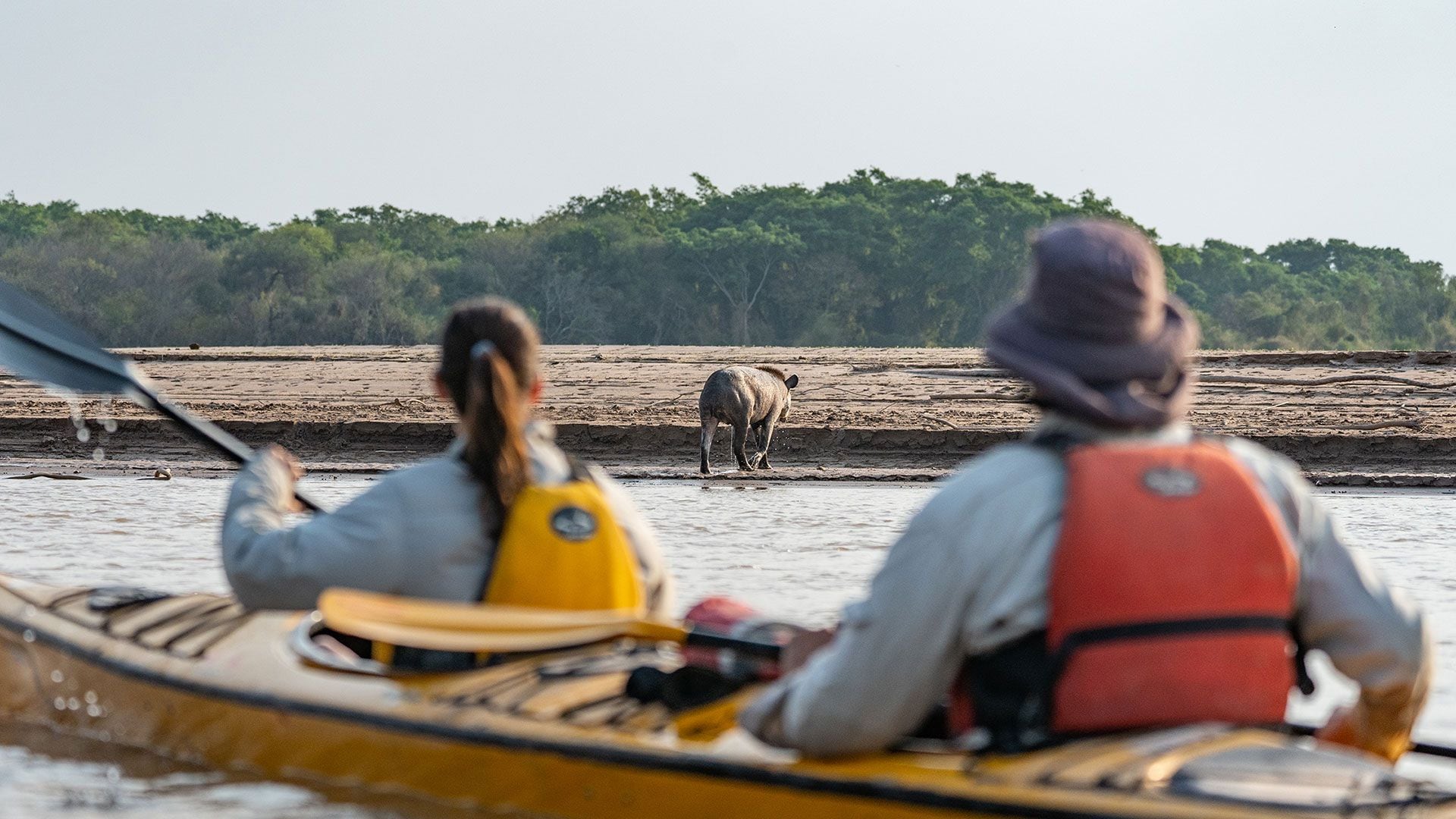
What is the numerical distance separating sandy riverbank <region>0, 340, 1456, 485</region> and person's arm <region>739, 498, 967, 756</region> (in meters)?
9.94

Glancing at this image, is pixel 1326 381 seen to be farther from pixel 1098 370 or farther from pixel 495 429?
pixel 1098 370

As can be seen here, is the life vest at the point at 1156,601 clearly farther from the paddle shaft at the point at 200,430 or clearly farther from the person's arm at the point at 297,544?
the paddle shaft at the point at 200,430

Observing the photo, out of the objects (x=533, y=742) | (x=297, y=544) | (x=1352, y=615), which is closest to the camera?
(x=1352, y=615)

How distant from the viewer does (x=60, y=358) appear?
5934mm

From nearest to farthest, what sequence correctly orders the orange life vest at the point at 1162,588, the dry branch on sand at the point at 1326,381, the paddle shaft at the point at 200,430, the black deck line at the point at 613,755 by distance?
the orange life vest at the point at 1162,588 → the black deck line at the point at 613,755 → the paddle shaft at the point at 200,430 → the dry branch on sand at the point at 1326,381

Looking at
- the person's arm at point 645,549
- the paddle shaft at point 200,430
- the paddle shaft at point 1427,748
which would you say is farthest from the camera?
the paddle shaft at point 200,430

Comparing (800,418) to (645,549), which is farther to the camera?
(800,418)

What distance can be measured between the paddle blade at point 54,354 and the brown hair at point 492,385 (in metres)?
2.52

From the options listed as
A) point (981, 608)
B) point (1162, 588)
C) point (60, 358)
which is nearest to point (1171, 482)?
point (1162, 588)

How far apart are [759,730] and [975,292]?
48.0 m

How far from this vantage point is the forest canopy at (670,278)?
44.0 m

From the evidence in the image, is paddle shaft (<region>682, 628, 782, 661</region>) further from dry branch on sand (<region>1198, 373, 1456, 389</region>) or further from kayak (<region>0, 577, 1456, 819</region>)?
dry branch on sand (<region>1198, 373, 1456, 389</region>)

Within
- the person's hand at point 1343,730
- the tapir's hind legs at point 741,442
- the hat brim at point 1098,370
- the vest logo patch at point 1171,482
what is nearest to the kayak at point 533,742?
the person's hand at point 1343,730

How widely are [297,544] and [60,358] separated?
108 inches
